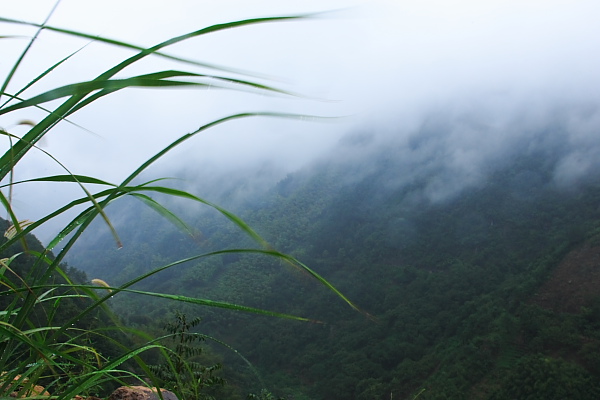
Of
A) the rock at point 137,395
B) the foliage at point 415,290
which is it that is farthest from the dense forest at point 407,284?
the rock at point 137,395

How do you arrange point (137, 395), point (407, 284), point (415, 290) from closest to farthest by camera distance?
point (137, 395)
point (415, 290)
point (407, 284)

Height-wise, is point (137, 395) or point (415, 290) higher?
point (137, 395)

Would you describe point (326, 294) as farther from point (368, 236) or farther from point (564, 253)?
point (564, 253)

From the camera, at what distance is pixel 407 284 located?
39250 mm

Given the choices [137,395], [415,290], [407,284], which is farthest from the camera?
[407,284]

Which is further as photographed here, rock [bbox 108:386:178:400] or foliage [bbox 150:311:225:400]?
rock [bbox 108:386:178:400]

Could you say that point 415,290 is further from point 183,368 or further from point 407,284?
point 183,368

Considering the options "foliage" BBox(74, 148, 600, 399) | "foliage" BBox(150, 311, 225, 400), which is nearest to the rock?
"foliage" BBox(150, 311, 225, 400)

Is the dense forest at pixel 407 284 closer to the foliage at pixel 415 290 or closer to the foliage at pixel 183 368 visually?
the foliage at pixel 415 290

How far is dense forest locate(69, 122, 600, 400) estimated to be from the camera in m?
24.2

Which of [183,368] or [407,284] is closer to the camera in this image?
[183,368]

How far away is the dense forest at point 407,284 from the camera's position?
79.3 feet

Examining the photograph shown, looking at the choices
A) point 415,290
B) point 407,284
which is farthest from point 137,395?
point 407,284

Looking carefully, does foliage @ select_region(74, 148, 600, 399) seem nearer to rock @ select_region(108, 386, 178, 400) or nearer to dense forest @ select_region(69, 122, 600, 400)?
dense forest @ select_region(69, 122, 600, 400)
